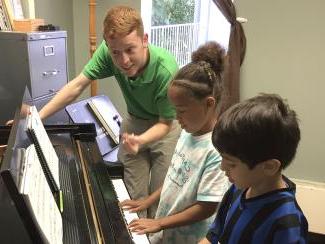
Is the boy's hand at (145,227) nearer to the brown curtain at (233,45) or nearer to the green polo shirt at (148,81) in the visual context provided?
the green polo shirt at (148,81)

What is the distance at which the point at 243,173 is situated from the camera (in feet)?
2.54

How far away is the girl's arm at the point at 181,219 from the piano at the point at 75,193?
28 millimetres

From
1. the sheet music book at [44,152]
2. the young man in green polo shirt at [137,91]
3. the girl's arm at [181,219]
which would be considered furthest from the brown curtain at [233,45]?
the sheet music book at [44,152]

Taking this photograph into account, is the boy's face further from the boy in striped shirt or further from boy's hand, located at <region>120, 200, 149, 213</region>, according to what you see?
boy's hand, located at <region>120, 200, 149, 213</region>

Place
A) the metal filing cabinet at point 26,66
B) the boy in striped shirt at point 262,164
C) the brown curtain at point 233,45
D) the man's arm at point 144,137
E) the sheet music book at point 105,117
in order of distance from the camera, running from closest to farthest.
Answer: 1. the boy in striped shirt at point 262,164
2. the man's arm at point 144,137
3. the metal filing cabinet at point 26,66
4. the sheet music book at point 105,117
5. the brown curtain at point 233,45

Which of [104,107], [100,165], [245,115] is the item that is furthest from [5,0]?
[245,115]

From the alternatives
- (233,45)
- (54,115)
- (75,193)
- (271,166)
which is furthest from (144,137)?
(233,45)

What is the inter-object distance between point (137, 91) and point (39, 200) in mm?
925

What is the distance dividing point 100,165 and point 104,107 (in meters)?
1.17

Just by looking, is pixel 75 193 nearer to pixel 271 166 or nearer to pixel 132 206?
pixel 132 206

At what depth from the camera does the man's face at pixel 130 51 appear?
126 centimetres

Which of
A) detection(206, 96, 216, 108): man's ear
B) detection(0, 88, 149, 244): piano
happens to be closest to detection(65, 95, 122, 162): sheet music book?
detection(0, 88, 149, 244): piano

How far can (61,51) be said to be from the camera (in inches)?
86.4

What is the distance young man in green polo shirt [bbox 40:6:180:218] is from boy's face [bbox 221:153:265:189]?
1.48 feet
